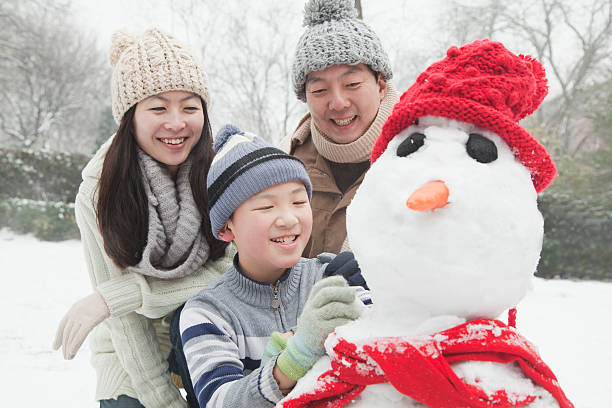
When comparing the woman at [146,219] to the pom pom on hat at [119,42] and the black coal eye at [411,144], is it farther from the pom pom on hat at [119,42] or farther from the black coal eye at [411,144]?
the black coal eye at [411,144]

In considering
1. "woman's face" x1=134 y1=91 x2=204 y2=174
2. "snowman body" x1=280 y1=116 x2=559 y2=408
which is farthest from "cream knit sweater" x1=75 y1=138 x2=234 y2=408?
"snowman body" x1=280 y1=116 x2=559 y2=408

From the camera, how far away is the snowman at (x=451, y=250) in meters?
0.77

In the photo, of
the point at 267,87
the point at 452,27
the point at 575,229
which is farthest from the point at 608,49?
the point at 267,87

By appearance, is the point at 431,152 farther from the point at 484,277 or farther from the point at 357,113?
the point at 357,113

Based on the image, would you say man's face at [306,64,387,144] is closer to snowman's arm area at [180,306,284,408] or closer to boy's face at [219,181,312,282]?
boy's face at [219,181,312,282]

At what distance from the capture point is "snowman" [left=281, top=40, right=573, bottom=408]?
2.54 ft

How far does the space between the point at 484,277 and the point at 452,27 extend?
52.2 ft

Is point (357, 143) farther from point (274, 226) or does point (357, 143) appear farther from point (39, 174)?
point (39, 174)

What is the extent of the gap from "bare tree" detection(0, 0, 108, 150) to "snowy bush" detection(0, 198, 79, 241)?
747 cm

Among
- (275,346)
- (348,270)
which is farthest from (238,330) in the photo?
(348,270)

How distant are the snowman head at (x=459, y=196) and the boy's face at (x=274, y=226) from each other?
21.9 inches

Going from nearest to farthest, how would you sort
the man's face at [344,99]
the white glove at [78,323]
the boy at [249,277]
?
the boy at [249,277] < the white glove at [78,323] < the man's face at [344,99]

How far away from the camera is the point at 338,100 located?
208 cm

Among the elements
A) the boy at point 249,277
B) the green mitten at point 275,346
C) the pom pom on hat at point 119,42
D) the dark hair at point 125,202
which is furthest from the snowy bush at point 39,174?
the green mitten at point 275,346
